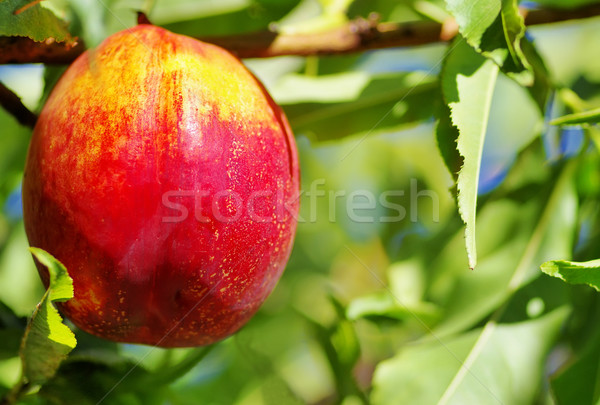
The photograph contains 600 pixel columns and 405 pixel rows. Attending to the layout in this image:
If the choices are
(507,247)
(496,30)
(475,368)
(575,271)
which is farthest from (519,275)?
(496,30)

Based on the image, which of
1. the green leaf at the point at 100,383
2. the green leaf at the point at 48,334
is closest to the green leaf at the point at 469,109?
the green leaf at the point at 48,334

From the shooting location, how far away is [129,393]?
1.05 m

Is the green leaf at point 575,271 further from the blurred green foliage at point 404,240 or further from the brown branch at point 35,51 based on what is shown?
the brown branch at point 35,51

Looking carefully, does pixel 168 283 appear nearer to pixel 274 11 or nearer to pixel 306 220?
pixel 274 11

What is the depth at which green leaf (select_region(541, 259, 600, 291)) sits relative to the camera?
81cm

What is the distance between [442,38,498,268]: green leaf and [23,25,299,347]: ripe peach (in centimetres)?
23

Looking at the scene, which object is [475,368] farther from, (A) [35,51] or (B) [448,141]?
(A) [35,51]

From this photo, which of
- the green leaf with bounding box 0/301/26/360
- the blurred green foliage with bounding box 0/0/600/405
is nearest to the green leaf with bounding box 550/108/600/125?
the blurred green foliage with bounding box 0/0/600/405

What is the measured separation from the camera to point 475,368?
1.08 meters

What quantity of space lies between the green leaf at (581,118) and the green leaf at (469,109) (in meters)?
0.10

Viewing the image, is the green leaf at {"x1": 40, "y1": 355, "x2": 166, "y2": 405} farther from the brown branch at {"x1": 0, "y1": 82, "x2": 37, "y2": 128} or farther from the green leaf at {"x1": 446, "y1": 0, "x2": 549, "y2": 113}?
the green leaf at {"x1": 446, "y1": 0, "x2": 549, "y2": 113}

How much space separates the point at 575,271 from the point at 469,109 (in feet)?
0.83

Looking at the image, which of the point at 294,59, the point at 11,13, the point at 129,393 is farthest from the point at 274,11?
the point at 129,393

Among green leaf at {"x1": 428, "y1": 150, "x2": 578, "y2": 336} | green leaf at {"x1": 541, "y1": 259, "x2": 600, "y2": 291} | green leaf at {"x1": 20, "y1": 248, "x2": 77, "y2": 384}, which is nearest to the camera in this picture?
green leaf at {"x1": 20, "y1": 248, "x2": 77, "y2": 384}
